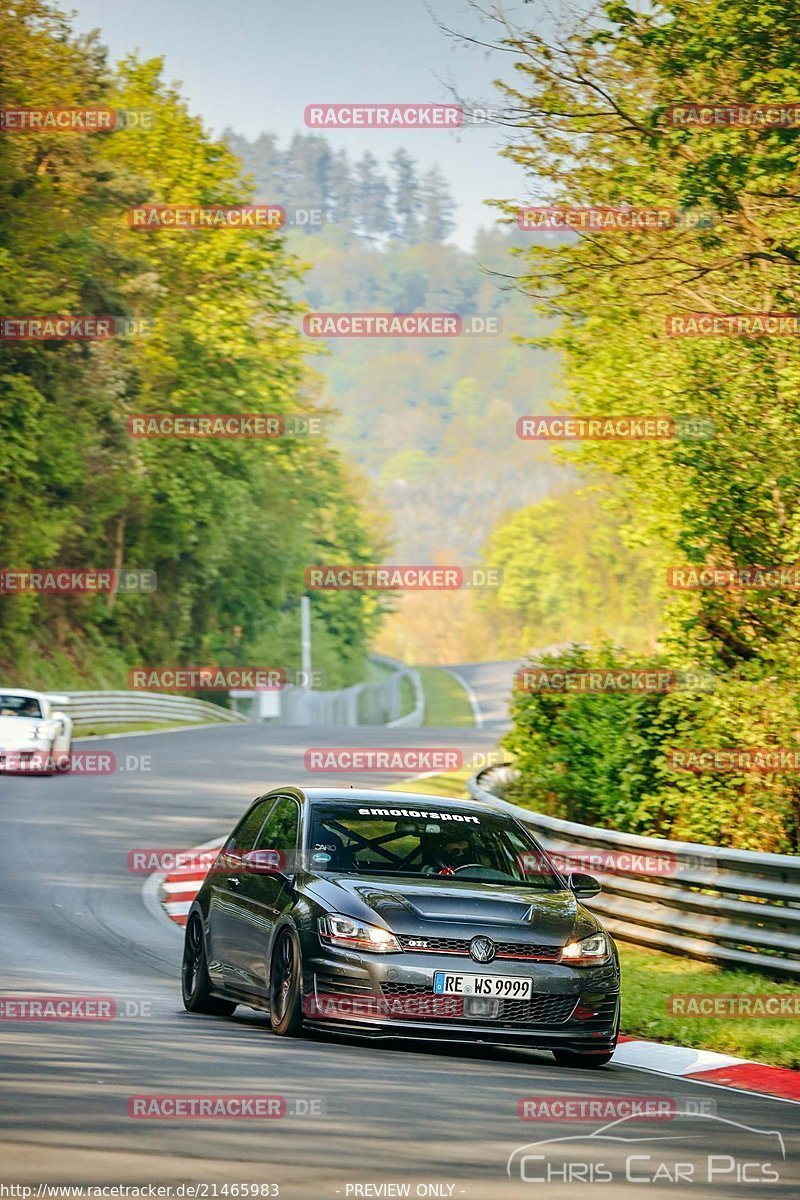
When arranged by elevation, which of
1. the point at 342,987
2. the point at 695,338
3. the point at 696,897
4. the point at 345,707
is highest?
the point at 695,338

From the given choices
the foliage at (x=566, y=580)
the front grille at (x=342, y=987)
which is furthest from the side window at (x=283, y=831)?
the foliage at (x=566, y=580)

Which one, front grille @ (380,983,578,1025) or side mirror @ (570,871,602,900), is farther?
side mirror @ (570,871,602,900)

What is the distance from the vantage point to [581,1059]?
396 inches

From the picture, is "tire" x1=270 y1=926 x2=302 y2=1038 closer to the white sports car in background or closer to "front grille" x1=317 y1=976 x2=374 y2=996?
"front grille" x1=317 y1=976 x2=374 y2=996

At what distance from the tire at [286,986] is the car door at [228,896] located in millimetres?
690

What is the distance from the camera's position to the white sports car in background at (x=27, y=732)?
30.4m

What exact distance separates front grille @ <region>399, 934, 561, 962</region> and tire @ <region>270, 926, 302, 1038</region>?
634mm

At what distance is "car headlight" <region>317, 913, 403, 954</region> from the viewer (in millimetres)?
9633

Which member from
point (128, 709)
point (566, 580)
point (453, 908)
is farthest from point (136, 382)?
point (566, 580)

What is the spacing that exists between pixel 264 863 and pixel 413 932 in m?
1.53

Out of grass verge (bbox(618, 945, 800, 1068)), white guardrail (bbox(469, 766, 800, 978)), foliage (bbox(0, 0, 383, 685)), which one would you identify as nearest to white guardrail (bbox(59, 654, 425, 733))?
foliage (bbox(0, 0, 383, 685))

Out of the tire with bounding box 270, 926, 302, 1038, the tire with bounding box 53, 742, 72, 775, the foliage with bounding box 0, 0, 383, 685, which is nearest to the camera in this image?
the tire with bounding box 270, 926, 302, 1038

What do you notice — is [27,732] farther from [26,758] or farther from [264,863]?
[264,863]

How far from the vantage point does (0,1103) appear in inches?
285
